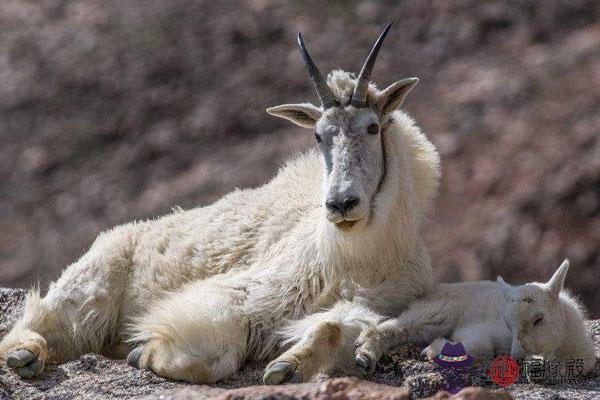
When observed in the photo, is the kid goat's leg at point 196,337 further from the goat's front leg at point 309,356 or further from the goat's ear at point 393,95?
the goat's ear at point 393,95

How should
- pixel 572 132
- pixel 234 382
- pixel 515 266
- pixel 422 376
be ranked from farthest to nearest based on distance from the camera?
pixel 572 132 < pixel 515 266 < pixel 234 382 < pixel 422 376

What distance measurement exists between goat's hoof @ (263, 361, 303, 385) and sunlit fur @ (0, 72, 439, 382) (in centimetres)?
57

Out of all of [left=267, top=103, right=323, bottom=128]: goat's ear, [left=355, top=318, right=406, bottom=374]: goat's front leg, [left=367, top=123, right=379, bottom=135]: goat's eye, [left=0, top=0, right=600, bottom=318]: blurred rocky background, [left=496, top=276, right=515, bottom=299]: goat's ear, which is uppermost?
[left=0, top=0, right=600, bottom=318]: blurred rocky background

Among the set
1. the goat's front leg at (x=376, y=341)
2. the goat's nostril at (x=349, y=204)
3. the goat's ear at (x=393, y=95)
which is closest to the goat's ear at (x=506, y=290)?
the goat's front leg at (x=376, y=341)

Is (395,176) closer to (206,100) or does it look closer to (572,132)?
(572,132)

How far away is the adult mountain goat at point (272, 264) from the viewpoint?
7.55m

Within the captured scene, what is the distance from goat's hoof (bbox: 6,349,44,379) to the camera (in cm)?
764

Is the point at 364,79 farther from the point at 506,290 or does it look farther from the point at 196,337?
the point at 196,337

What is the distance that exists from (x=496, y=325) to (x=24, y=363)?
9.46 ft

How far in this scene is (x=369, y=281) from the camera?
7812mm

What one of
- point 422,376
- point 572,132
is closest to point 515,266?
point 572,132

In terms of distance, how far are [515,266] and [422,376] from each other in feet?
20.8

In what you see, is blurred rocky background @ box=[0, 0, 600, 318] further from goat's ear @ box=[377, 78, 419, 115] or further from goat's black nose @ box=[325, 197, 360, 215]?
goat's black nose @ box=[325, 197, 360, 215]

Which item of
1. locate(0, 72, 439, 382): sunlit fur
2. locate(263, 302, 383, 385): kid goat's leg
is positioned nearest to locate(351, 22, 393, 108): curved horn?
locate(0, 72, 439, 382): sunlit fur
